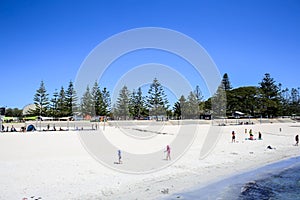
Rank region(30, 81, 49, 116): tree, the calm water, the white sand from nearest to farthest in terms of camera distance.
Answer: the white sand, the calm water, region(30, 81, 49, 116): tree

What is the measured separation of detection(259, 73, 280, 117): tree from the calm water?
59.1m

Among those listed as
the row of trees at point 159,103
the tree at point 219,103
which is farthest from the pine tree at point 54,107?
the tree at point 219,103

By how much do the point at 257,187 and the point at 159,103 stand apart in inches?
2197

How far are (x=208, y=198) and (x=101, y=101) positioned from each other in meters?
57.1

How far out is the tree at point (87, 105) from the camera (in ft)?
210

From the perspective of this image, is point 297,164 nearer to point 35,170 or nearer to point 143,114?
point 35,170

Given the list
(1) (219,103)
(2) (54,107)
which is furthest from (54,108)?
(1) (219,103)

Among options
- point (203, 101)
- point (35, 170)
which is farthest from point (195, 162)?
point (203, 101)

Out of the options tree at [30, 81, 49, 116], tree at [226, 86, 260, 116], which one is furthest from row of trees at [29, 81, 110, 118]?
tree at [226, 86, 260, 116]

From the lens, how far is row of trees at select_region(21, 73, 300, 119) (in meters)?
62.2

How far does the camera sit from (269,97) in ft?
245

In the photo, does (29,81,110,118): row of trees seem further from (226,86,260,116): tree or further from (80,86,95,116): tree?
(226,86,260,116): tree

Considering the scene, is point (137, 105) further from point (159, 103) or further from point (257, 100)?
point (257, 100)

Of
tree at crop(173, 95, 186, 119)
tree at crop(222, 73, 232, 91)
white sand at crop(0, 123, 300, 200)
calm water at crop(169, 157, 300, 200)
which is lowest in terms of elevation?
calm water at crop(169, 157, 300, 200)
